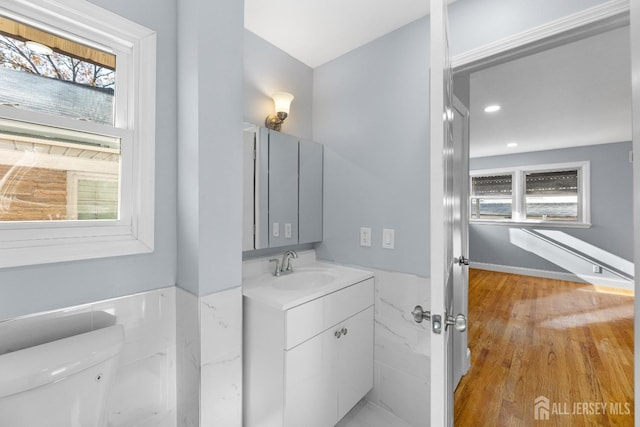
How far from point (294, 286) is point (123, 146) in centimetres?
115

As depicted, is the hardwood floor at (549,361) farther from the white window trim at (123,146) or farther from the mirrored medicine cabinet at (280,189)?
the white window trim at (123,146)

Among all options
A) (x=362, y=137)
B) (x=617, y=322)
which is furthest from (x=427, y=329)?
(x=617, y=322)

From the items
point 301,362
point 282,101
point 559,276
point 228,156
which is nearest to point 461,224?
point 301,362

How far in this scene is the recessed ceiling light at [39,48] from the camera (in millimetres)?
911

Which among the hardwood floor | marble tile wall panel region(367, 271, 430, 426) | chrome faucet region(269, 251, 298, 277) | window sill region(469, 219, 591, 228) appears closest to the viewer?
marble tile wall panel region(367, 271, 430, 426)

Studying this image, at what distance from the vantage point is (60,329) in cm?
90

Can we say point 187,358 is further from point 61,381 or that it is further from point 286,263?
point 286,263

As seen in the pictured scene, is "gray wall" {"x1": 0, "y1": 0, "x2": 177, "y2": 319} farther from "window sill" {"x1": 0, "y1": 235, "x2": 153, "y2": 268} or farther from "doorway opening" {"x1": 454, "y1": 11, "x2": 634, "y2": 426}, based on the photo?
"doorway opening" {"x1": 454, "y1": 11, "x2": 634, "y2": 426}

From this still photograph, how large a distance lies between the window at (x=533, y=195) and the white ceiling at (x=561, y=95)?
685 millimetres

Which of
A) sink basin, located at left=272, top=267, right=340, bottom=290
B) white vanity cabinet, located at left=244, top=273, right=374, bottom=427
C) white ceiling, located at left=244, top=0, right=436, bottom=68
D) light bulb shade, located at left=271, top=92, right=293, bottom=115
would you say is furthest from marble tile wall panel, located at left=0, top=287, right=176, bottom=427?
white ceiling, located at left=244, top=0, right=436, bottom=68

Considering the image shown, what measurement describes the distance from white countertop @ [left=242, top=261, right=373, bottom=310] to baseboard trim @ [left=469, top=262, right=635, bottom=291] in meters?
4.89

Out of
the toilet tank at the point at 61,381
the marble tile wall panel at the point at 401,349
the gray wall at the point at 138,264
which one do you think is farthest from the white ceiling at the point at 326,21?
the toilet tank at the point at 61,381

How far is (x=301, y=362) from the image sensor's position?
49.4 inches

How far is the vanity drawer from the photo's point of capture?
3.98 feet
